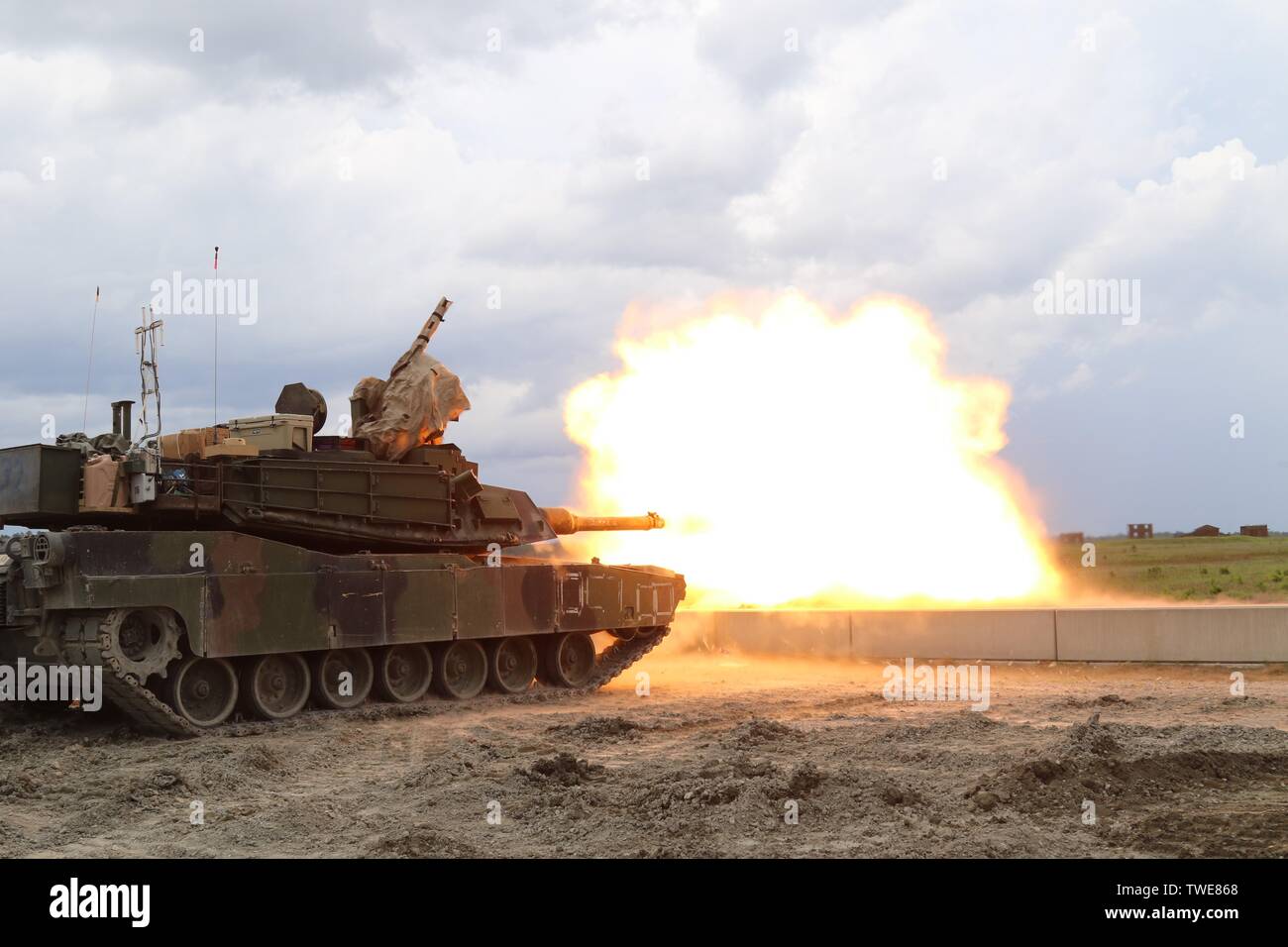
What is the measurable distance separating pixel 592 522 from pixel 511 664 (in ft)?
11.6

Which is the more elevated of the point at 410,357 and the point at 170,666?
the point at 410,357

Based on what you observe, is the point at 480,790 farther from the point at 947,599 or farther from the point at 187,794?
the point at 947,599

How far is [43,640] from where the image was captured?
14.1 metres

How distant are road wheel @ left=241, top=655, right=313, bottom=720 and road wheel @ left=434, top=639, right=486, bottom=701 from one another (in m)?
2.20

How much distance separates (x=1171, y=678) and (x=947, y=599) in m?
7.73

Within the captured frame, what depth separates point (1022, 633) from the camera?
2055 cm

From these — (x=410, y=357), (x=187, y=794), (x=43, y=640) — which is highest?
(x=410, y=357)

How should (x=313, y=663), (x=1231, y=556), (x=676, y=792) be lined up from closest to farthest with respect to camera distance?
(x=676, y=792)
(x=313, y=663)
(x=1231, y=556)

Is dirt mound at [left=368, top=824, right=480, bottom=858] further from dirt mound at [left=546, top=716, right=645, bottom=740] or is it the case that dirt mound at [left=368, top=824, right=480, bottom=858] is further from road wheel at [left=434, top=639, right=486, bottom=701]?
road wheel at [left=434, top=639, right=486, bottom=701]

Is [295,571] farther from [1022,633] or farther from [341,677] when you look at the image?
[1022,633]

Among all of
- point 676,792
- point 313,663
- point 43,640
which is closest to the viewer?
point 676,792

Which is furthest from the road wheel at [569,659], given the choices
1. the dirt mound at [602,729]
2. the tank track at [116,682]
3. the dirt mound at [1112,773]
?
the dirt mound at [1112,773]

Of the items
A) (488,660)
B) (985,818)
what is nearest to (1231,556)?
(488,660)

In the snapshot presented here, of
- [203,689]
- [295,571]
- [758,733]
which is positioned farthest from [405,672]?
[758,733]
